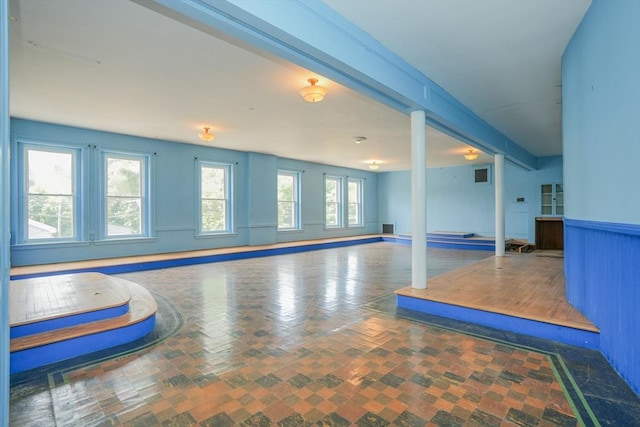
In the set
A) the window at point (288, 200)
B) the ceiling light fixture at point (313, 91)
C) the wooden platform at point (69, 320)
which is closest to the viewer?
the wooden platform at point (69, 320)

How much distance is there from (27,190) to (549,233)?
1277cm

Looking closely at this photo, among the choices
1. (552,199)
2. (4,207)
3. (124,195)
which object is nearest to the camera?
(4,207)

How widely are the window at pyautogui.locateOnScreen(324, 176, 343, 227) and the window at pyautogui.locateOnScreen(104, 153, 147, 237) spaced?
6.35 metres

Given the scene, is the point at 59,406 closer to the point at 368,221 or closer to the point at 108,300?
the point at 108,300

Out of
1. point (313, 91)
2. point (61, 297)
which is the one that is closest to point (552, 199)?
point (313, 91)

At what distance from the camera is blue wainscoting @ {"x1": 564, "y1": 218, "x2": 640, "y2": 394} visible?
217 cm

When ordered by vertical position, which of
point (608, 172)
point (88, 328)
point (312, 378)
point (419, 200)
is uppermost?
point (608, 172)

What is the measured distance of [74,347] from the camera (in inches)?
111

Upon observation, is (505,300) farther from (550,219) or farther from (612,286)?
(550,219)

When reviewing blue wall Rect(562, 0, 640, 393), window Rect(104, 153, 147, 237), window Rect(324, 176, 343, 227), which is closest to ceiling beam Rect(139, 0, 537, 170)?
blue wall Rect(562, 0, 640, 393)

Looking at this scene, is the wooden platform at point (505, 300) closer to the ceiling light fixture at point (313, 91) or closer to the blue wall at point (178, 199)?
the ceiling light fixture at point (313, 91)

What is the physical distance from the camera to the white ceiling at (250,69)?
109 inches

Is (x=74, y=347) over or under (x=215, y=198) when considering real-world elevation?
under

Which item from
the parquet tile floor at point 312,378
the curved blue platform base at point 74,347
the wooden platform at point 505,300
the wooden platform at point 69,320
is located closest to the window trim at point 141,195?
the wooden platform at point 69,320
